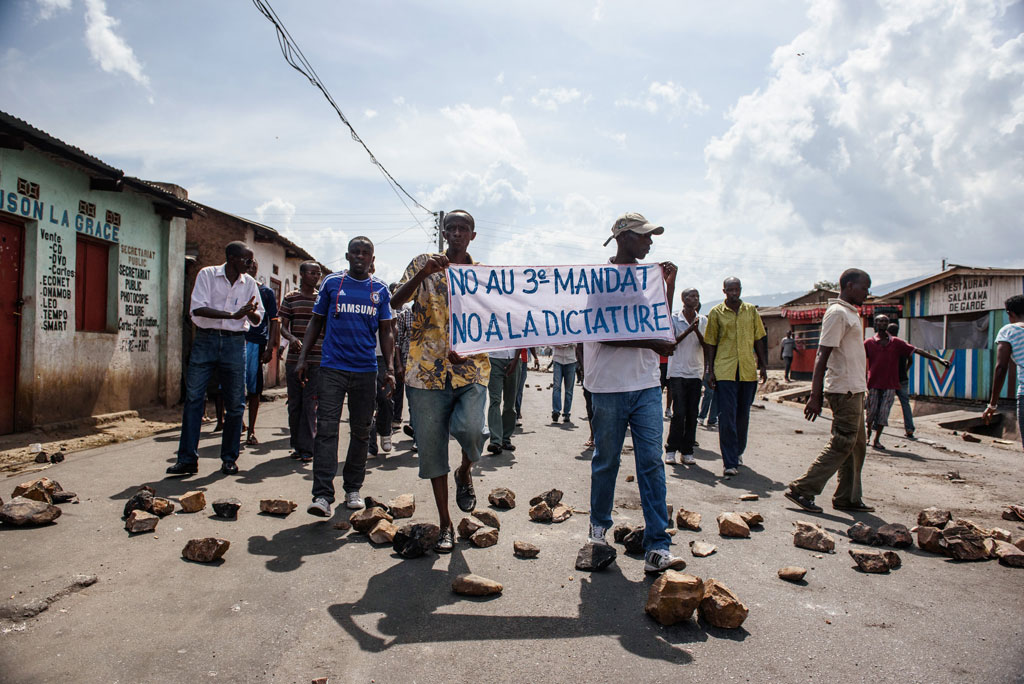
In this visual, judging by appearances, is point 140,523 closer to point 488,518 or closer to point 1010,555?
point 488,518

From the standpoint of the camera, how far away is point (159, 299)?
453 inches

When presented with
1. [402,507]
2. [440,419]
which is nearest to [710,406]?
[402,507]

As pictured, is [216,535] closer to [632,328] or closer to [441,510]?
[441,510]

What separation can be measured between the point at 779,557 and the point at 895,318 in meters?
20.1

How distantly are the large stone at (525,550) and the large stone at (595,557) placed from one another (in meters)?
0.29

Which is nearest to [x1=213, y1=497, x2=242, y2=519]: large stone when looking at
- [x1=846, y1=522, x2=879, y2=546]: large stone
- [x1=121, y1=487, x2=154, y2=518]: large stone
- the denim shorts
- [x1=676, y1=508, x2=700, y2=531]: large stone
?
[x1=121, y1=487, x2=154, y2=518]: large stone

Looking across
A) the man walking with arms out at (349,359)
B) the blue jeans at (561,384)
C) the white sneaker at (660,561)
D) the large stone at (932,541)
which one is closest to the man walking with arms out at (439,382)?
the man walking with arms out at (349,359)

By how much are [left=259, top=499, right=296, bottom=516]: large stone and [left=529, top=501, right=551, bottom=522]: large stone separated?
1.78m

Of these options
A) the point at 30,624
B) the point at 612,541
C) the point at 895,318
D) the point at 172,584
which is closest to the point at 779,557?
the point at 612,541

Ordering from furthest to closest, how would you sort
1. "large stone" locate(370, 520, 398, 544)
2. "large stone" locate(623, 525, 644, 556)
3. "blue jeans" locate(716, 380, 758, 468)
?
"blue jeans" locate(716, 380, 758, 468)
"large stone" locate(370, 520, 398, 544)
"large stone" locate(623, 525, 644, 556)

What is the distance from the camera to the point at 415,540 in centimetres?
399

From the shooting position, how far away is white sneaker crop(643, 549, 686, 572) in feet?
12.0

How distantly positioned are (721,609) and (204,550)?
111 inches

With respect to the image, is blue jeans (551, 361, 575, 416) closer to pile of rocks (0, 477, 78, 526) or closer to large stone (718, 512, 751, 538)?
large stone (718, 512, 751, 538)
